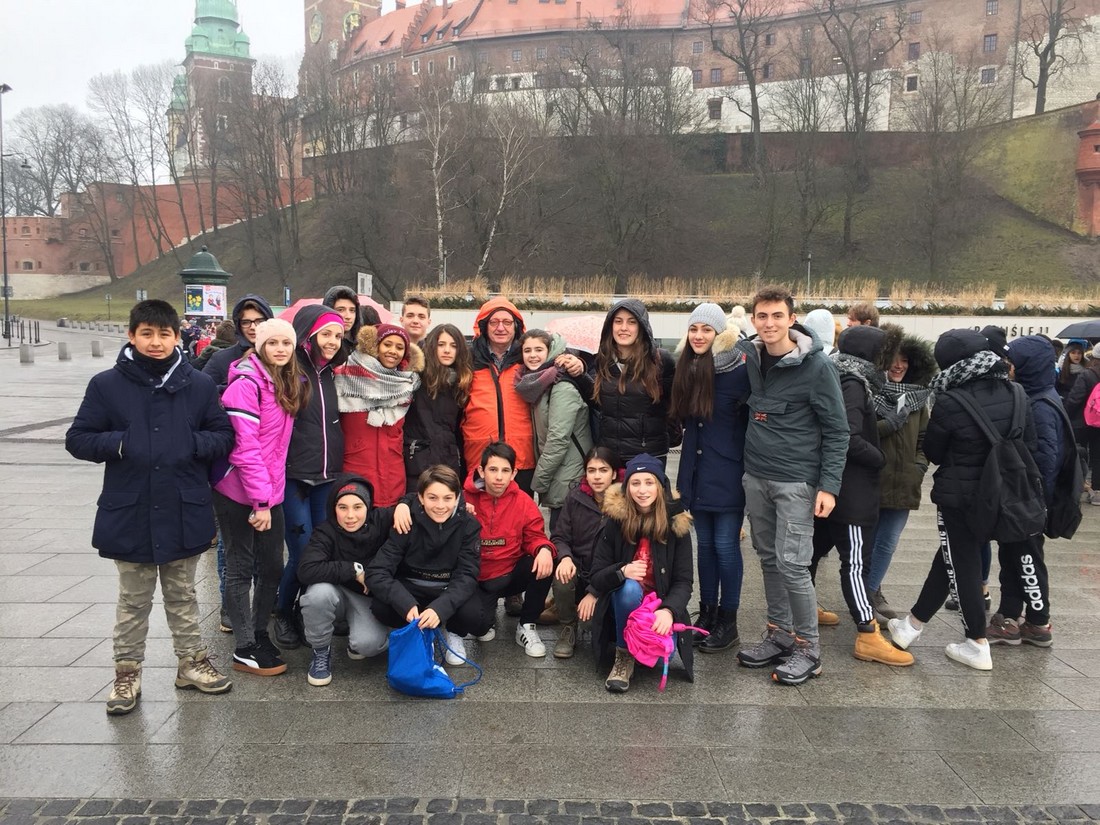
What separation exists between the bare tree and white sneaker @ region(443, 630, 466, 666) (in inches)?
2292

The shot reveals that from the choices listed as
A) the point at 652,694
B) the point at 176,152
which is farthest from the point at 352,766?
the point at 176,152

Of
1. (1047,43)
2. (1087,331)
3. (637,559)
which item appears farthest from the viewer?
(1047,43)

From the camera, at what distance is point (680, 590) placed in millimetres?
4316

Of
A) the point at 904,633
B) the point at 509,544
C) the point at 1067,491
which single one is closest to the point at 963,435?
the point at 1067,491

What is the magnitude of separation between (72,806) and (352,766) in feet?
3.48

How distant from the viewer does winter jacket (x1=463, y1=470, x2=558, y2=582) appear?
466 centimetres

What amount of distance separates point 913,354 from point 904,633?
5.61 feet

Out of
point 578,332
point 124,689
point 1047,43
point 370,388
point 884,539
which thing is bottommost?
point 124,689

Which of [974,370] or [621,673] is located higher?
[974,370]

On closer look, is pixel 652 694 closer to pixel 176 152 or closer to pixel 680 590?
pixel 680 590

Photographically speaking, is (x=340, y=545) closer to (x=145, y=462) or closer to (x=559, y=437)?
(x=145, y=462)

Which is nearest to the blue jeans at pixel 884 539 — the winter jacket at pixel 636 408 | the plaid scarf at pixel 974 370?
the plaid scarf at pixel 974 370

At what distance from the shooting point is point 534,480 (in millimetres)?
5047

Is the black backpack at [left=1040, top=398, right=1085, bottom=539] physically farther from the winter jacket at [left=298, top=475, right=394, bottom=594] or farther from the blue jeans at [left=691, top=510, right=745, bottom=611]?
the winter jacket at [left=298, top=475, right=394, bottom=594]
